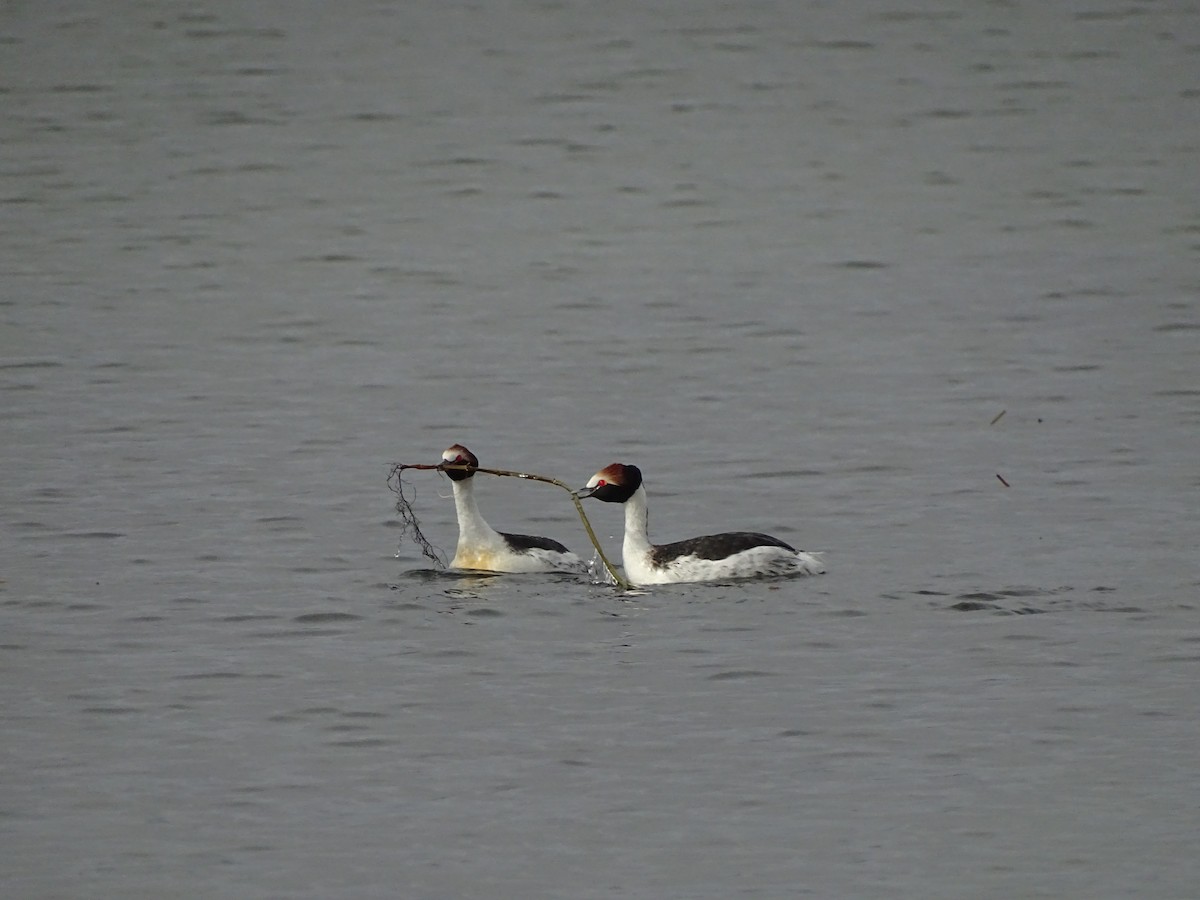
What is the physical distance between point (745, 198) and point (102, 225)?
333 inches

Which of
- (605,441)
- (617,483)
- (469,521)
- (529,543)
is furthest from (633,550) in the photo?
(605,441)

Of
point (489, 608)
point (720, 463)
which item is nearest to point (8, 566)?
point (489, 608)

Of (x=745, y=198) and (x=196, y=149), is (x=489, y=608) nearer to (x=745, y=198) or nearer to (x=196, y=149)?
(x=745, y=198)

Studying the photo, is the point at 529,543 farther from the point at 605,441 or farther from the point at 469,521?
the point at 605,441

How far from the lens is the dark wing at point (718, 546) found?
590 inches

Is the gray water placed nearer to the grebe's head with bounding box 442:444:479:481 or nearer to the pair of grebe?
the pair of grebe

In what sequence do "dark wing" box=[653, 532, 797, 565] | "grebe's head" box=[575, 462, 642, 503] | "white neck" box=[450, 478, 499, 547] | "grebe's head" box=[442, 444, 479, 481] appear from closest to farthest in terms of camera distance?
"dark wing" box=[653, 532, 797, 565], "grebe's head" box=[575, 462, 642, 503], "white neck" box=[450, 478, 499, 547], "grebe's head" box=[442, 444, 479, 481]

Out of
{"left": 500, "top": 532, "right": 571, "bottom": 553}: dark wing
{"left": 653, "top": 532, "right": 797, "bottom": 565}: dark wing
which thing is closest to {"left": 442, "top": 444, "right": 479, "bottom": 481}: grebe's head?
{"left": 500, "top": 532, "right": 571, "bottom": 553}: dark wing

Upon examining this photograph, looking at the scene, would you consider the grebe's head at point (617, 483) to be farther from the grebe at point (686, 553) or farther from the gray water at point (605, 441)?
the gray water at point (605, 441)

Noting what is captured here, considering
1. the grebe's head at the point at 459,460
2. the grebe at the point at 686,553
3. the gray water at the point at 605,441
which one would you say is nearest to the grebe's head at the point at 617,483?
the grebe at the point at 686,553

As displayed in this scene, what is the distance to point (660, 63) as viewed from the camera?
37.3 m

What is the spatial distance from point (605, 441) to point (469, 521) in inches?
131

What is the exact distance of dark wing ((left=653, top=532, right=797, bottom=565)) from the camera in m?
15.0

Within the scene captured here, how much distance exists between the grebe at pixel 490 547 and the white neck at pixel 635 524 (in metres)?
0.40
